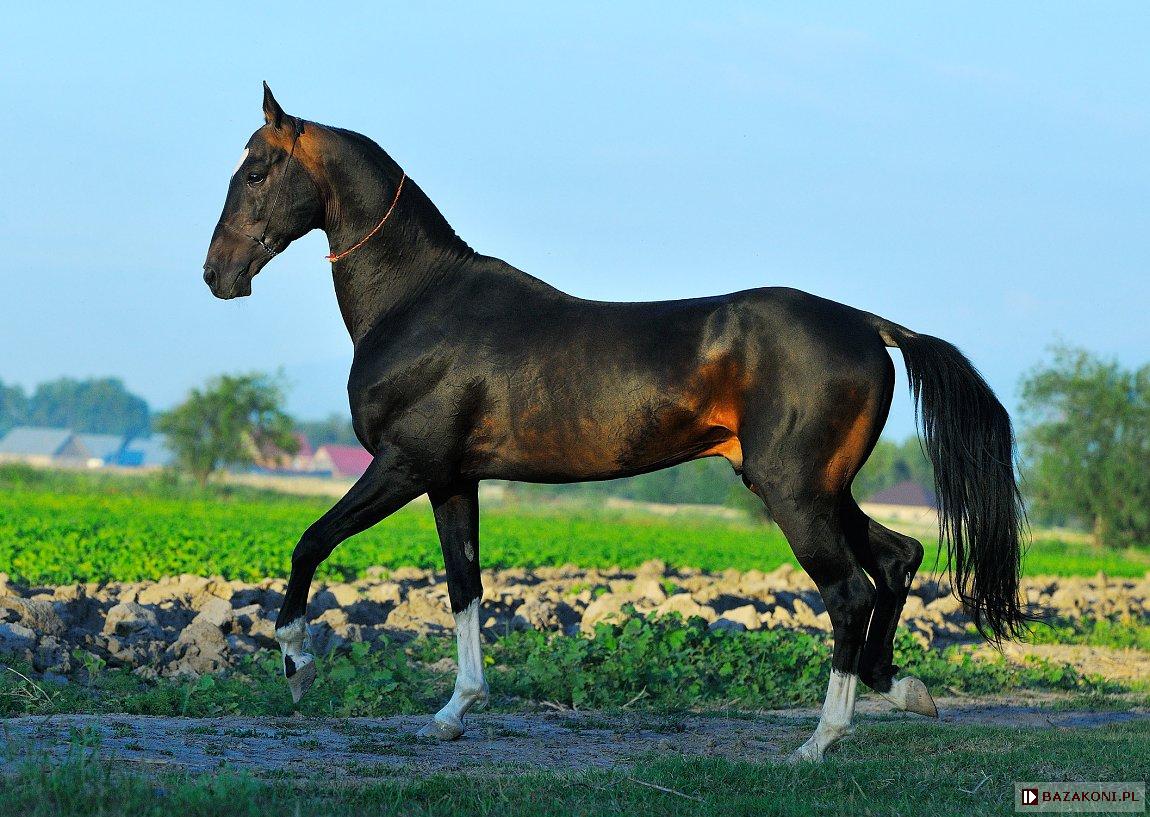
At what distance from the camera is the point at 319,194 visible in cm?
693

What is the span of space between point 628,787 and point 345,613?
22.1ft

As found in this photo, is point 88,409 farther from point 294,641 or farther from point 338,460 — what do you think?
point 294,641

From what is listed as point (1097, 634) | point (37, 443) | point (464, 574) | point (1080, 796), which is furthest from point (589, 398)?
point (37, 443)

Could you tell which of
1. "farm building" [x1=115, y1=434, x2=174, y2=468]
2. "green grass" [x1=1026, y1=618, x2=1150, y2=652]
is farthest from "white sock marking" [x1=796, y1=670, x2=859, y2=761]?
"farm building" [x1=115, y1=434, x2=174, y2=468]

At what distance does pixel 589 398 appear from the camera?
6.36 meters

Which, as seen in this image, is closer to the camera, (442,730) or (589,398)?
(589,398)

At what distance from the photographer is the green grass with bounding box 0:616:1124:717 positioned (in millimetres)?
7402

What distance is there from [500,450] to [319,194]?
1.77m

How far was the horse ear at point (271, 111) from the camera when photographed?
6.71 m

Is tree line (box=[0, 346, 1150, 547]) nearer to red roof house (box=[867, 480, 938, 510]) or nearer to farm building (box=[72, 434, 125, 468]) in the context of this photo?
red roof house (box=[867, 480, 938, 510])

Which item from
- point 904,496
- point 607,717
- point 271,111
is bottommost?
point 607,717

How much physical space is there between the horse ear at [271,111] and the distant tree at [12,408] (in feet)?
623

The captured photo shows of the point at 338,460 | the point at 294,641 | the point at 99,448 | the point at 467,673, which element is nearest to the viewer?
the point at 294,641

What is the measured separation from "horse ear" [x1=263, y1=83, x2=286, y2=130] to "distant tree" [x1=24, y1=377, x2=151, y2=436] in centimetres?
18168
